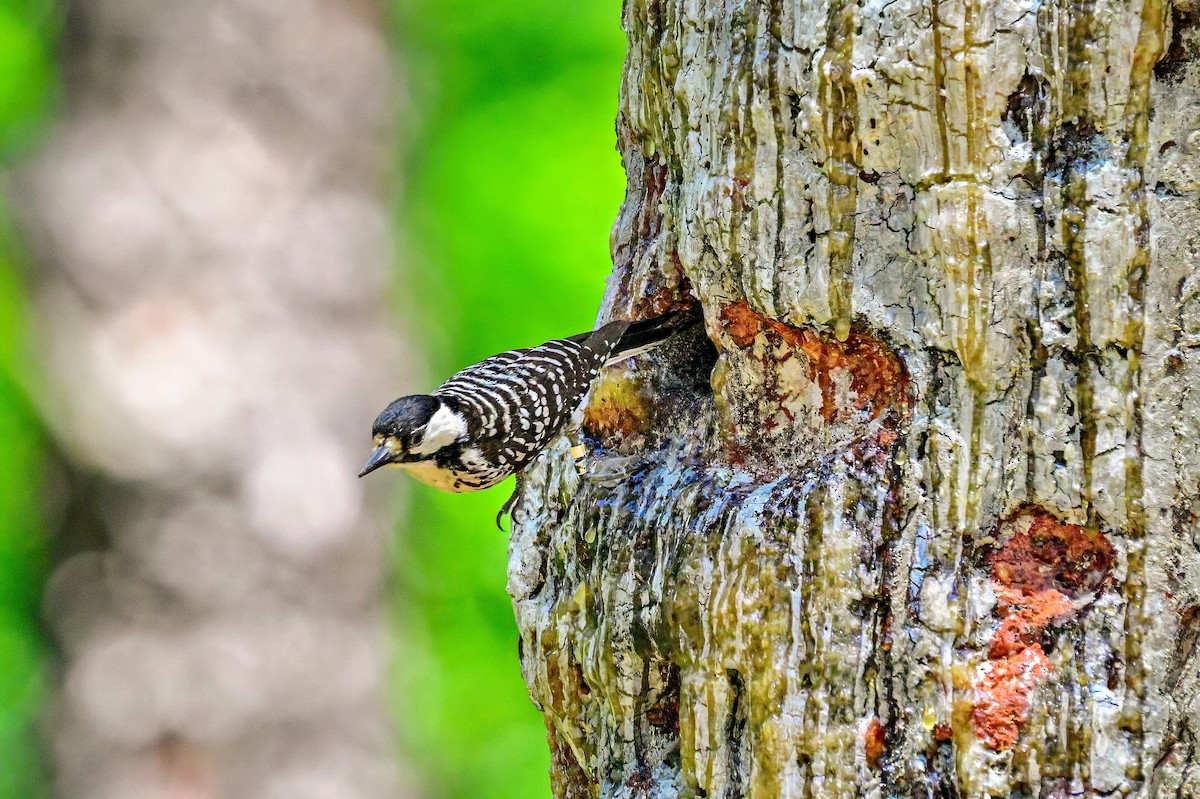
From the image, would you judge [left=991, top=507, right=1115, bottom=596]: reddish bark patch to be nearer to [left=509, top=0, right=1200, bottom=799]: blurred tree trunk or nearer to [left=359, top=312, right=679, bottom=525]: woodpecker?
[left=509, top=0, right=1200, bottom=799]: blurred tree trunk

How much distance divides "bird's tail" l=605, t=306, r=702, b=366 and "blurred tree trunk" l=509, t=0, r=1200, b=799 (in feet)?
1.25

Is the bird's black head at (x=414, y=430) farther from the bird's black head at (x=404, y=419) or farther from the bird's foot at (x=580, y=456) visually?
the bird's foot at (x=580, y=456)

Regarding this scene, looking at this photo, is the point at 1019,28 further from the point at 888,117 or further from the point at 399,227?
the point at 399,227

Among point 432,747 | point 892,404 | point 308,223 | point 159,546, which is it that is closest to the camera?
A: point 892,404

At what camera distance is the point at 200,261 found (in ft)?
10.2

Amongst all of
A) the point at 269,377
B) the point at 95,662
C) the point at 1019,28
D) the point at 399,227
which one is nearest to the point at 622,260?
the point at 1019,28

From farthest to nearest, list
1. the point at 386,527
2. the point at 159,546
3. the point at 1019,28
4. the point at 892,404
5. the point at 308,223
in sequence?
the point at 386,527 → the point at 308,223 → the point at 159,546 → the point at 892,404 → the point at 1019,28

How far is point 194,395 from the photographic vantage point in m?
3.11

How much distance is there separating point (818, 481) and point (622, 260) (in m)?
0.84

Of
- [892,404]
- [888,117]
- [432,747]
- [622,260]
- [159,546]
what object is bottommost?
[432,747]

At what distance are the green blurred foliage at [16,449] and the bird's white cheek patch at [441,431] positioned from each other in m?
1.69

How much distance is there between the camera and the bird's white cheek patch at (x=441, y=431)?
2635mm

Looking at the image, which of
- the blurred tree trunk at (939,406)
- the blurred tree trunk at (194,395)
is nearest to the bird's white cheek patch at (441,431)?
the blurred tree trunk at (194,395)

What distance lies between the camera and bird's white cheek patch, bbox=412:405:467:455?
2.63 m
